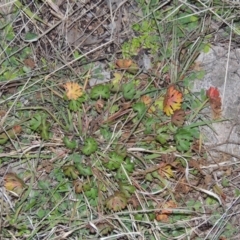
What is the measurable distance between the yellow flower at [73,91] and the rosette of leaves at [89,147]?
0.22 m

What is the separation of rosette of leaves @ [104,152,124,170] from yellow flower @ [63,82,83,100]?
1.08 feet

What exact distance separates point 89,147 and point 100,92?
0.27 metres

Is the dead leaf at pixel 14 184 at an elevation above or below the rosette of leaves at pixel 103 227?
→ above

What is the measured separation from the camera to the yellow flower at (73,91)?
281 centimetres

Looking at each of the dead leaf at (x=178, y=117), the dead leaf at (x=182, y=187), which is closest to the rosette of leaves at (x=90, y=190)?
the dead leaf at (x=182, y=187)

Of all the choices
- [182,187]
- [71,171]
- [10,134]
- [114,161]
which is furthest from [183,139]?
[10,134]

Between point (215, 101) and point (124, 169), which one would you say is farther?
point (215, 101)

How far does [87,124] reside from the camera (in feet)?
9.32

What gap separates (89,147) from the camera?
9.01ft

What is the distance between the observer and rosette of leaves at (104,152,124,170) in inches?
108

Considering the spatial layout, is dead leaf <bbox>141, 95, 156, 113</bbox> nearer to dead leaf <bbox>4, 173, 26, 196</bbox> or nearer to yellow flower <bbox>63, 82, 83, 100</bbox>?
yellow flower <bbox>63, 82, 83, 100</bbox>

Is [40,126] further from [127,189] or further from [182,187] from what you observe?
[182,187]

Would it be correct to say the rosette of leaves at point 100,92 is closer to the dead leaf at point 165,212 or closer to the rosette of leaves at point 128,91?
the rosette of leaves at point 128,91

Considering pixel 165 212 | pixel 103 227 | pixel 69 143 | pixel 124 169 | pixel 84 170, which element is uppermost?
pixel 69 143
